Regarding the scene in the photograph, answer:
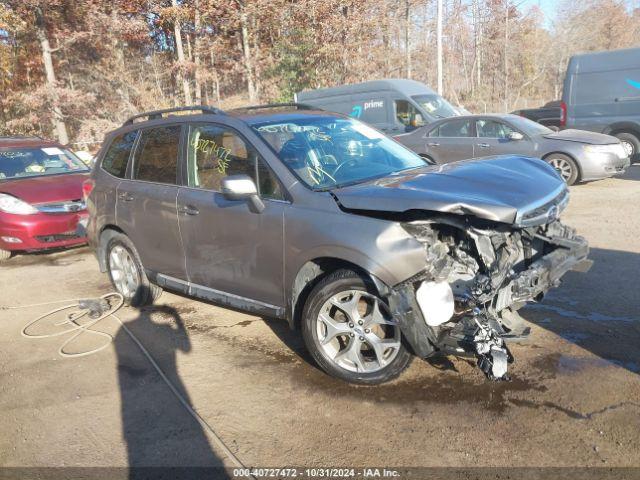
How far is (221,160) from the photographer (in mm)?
4367

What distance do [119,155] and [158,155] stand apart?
79 centimetres

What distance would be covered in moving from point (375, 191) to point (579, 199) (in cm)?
A: 705

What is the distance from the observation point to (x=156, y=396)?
12.2ft

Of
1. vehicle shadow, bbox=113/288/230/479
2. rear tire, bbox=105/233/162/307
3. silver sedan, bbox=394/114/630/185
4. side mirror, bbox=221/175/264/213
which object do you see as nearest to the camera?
vehicle shadow, bbox=113/288/230/479

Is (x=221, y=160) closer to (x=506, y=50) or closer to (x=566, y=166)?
(x=566, y=166)

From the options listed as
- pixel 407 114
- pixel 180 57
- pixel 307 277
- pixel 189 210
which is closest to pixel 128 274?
pixel 189 210

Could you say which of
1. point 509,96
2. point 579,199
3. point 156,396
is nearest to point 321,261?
point 156,396

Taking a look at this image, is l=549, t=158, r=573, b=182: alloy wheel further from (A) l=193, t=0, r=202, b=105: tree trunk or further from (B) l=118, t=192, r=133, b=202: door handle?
(A) l=193, t=0, r=202, b=105: tree trunk

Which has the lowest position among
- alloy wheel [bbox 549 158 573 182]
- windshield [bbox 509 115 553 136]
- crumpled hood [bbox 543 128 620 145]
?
alloy wheel [bbox 549 158 573 182]

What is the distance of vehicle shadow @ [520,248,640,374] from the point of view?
393 centimetres

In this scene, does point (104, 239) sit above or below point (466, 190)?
below

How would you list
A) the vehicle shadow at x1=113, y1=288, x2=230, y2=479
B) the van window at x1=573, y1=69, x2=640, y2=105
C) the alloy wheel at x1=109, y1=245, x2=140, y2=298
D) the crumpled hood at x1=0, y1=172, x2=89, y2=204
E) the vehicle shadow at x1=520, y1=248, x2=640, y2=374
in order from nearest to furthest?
the vehicle shadow at x1=113, y1=288, x2=230, y2=479
the vehicle shadow at x1=520, y1=248, x2=640, y2=374
the alloy wheel at x1=109, y1=245, x2=140, y2=298
the crumpled hood at x1=0, y1=172, x2=89, y2=204
the van window at x1=573, y1=69, x2=640, y2=105

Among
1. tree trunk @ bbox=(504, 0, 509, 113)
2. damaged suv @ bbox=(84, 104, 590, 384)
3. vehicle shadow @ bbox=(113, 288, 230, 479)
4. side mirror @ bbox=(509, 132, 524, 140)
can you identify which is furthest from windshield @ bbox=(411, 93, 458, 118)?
tree trunk @ bbox=(504, 0, 509, 113)

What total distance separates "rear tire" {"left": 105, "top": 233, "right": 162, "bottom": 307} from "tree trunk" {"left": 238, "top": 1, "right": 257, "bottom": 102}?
62.5 ft
